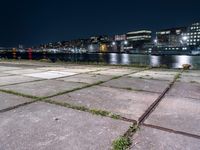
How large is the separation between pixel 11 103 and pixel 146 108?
8.25 feet

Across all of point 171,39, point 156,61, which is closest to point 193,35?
point 171,39

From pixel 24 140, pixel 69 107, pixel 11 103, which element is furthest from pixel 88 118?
pixel 11 103

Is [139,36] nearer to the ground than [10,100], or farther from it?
farther from it

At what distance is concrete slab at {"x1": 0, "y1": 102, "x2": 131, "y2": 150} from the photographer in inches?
81.8

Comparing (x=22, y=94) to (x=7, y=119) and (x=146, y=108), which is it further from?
(x=146, y=108)

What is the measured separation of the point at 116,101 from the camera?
3.87 m

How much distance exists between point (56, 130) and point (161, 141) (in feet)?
4.29

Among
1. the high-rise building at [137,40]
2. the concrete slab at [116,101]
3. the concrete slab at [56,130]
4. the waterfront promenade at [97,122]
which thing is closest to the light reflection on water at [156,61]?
the concrete slab at [116,101]

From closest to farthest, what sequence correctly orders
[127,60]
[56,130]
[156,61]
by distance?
[56,130], [156,61], [127,60]

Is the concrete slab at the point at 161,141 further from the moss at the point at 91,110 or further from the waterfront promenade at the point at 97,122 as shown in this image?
the moss at the point at 91,110

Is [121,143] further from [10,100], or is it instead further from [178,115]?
[10,100]

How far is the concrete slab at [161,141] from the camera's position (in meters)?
2.07

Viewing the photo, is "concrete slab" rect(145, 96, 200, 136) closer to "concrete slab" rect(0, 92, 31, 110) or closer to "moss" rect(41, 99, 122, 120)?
"moss" rect(41, 99, 122, 120)

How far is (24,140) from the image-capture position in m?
2.16
